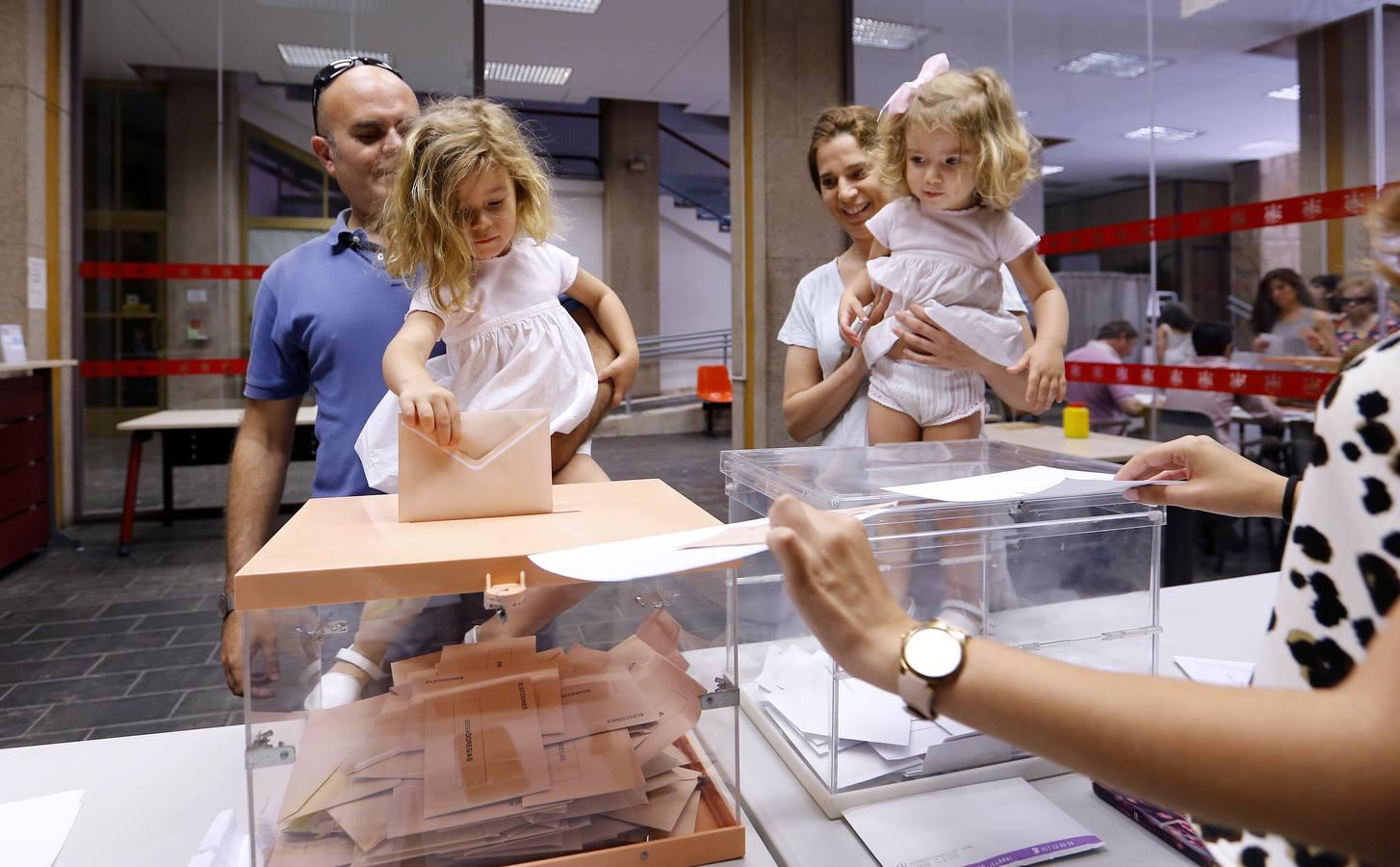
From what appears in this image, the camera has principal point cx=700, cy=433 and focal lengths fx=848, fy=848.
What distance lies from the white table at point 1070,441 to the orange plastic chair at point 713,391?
5.20 meters

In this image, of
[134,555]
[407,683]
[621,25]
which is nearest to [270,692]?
[407,683]

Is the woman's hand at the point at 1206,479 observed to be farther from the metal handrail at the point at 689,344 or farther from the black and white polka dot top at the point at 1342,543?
the metal handrail at the point at 689,344

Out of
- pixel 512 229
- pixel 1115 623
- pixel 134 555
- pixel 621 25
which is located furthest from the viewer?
pixel 621 25

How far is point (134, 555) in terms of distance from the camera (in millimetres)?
5211

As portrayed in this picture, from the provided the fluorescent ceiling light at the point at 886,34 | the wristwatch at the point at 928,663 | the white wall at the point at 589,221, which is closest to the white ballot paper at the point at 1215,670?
the wristwatch at the point at 928,663

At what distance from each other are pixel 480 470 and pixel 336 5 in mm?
5969

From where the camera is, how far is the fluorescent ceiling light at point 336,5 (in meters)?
5.67

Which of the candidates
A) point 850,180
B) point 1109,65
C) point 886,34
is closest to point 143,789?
point 850,180

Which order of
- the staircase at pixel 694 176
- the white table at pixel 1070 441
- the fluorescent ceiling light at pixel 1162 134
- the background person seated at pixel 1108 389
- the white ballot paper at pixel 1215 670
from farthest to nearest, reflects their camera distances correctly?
the staircase at pixel 694 176, the background person seated at pixel 1108 389, the fluorescent ceiling light at pixel 1162 134, the white table at pixel 1070 441, the white ballot paper at pixel 1215 670

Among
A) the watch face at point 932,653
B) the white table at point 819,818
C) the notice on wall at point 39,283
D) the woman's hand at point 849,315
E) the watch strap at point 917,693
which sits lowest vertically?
the white table at point 819,818

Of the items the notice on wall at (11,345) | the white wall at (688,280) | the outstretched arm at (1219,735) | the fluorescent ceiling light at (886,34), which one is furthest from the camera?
the white wall at (688,280)

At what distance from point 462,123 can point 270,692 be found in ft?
3.04

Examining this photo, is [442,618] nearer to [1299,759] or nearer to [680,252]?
[1299,759]

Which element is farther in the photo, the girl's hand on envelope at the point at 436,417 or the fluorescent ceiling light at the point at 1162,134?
the fluorescent ceiling light at the point at 1162,134
